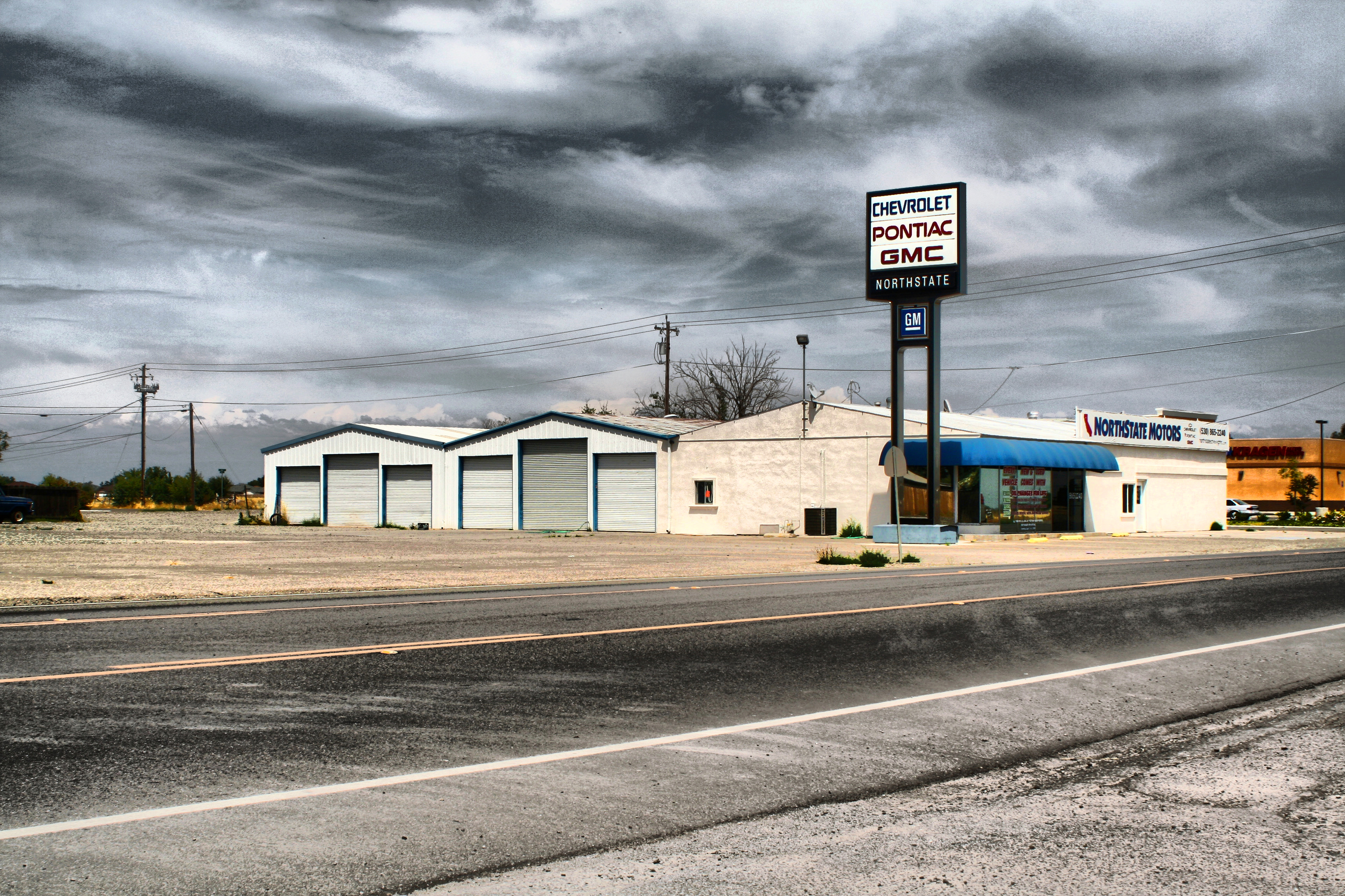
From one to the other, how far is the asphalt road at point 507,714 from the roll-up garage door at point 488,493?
115 ft

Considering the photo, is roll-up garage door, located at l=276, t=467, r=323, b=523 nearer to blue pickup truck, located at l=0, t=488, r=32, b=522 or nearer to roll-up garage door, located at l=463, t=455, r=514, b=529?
roll-up garage door, located at l=463, t=455, r=514, b=529

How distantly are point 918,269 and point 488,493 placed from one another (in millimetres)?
24085

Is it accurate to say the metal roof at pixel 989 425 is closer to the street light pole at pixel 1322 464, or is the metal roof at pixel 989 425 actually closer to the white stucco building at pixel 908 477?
the white stucco building at pixel 908 477

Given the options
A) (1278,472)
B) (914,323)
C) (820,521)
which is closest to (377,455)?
(820,521)

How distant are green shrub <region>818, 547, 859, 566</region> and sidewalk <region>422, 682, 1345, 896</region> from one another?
17.6 meters

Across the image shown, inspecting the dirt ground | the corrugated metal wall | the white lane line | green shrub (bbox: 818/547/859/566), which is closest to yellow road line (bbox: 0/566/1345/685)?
the white lane line

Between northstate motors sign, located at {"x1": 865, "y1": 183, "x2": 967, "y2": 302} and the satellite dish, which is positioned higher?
northstate motors sign, located at {"x1": 865, "y1": 183, "x2": 967, "y2": 302}

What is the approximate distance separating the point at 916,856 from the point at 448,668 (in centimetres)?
495

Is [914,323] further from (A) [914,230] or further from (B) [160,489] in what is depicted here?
(B) [160,489]

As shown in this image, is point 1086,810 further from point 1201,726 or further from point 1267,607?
point 1267,607

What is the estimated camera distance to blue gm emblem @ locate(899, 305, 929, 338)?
33625 mm

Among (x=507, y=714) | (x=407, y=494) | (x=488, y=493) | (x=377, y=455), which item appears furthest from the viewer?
(x=377, y=455)

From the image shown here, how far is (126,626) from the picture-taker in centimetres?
1049

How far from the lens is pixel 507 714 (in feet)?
21.8
